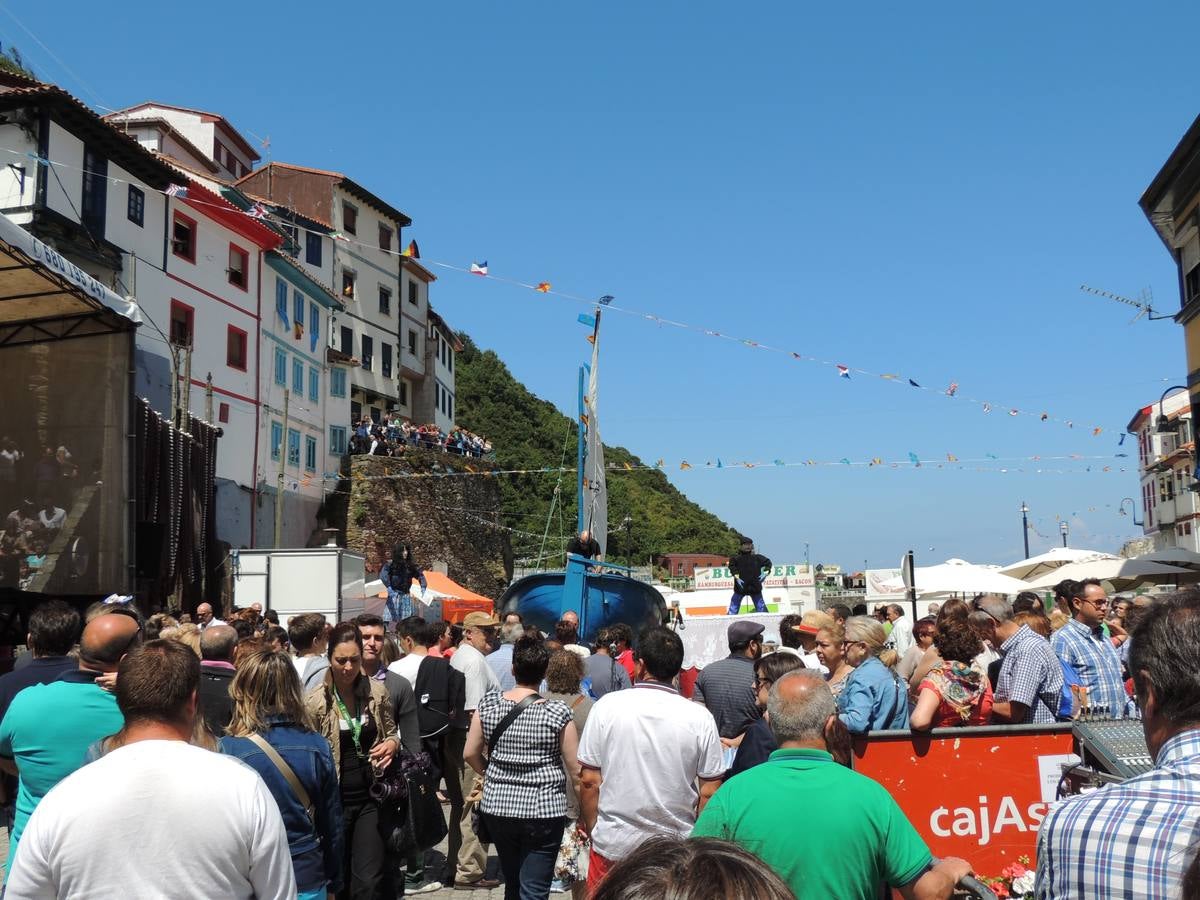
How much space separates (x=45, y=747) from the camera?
4.51m

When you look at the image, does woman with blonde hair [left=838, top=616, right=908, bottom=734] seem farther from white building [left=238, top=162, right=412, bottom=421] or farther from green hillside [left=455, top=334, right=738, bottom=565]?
green hillside [left=455, top=334, right=738, bottom=565]

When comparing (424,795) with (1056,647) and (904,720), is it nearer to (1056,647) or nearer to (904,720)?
(904,720)

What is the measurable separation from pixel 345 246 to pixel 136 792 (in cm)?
4929

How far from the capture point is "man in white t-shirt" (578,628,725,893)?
16.6 feet

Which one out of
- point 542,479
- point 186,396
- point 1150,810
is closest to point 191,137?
point 186,396

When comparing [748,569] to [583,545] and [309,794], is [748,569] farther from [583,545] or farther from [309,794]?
[309,794]

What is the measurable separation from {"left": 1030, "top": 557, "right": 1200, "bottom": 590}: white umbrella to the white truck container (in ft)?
44.9

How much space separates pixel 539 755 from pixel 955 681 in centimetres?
241

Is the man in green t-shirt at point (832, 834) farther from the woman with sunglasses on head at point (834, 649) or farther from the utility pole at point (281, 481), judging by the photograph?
the utility pole at point (281, 481)

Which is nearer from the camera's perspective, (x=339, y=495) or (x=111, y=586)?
(x=111, y=586)

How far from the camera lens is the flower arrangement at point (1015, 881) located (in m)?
5.48

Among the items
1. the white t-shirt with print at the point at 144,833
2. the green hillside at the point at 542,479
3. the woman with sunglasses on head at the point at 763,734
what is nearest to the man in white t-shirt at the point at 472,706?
the woman with sunglasses on head at the point at 763,734

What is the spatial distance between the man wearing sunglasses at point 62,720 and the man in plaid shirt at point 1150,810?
361 cm

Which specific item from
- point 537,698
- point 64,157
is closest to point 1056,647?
point 537,698
